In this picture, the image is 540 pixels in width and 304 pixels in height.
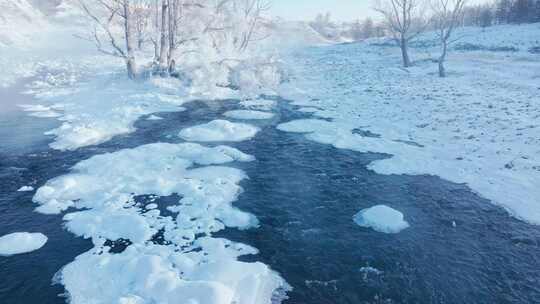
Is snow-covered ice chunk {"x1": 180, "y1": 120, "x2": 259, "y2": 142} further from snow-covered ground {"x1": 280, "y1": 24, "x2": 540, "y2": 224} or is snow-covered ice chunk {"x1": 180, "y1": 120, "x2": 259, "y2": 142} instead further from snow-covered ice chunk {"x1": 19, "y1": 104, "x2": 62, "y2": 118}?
snow-covered ice chunk {"x1": 19, "y1": 104, "x2": 62, "y2": 118}

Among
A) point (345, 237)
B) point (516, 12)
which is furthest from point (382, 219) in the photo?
point (516, 12)

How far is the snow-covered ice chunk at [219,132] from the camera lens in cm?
1505

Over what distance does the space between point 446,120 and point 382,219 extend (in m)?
9.81

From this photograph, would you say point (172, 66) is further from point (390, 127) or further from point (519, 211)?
point (519, 211)

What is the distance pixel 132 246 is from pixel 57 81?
23.2 m

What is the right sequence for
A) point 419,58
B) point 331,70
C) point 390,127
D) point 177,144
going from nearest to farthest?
1. point 177,144
2. point 390,127
3. point 331,70
4. point 419,58

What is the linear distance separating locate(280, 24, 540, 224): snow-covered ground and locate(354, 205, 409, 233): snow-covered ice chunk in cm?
278

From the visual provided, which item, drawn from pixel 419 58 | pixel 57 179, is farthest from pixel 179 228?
pixel 419 58

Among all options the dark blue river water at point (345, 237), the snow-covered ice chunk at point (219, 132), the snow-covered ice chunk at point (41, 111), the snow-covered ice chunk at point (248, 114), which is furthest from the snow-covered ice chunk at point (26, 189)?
the snow-covered ice chunk at point (248, 114)

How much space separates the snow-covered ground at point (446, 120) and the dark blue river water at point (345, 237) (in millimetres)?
992

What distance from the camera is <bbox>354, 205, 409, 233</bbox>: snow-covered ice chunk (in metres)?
8.75

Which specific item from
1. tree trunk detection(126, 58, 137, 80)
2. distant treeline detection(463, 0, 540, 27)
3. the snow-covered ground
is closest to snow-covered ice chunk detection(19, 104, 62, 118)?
tree trunk detection(126, 58, 137, 80)

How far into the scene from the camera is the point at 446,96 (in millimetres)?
21578

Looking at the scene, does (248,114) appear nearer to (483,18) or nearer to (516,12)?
(516,12)
